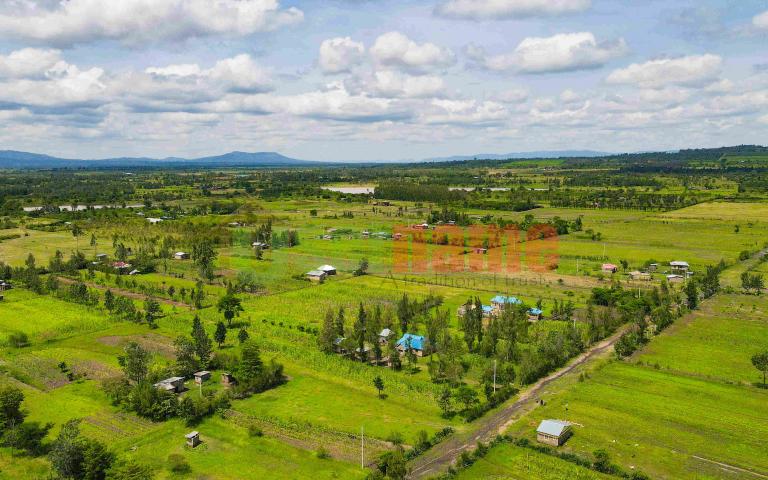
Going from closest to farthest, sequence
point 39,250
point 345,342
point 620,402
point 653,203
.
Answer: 1. point 620,402
2. point 345,342
3. point 39,250
4. point 653,203

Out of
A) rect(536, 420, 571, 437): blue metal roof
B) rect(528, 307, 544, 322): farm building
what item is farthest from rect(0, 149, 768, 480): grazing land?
rect(536, 420, 571, 437): blue metal roof

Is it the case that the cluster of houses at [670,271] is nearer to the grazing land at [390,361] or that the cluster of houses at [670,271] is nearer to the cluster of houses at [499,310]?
the grazing land at [390,361]

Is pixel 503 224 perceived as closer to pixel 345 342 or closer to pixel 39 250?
pixel 345 342

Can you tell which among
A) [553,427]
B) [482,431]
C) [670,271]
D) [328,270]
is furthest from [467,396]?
[670,271]

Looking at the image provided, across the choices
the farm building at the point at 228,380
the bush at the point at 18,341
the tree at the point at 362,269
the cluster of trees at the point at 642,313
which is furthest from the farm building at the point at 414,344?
the bush at the point at 18,341

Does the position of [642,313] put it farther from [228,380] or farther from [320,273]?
[320,273]

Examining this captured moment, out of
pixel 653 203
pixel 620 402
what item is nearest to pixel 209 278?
pixel 620 402
